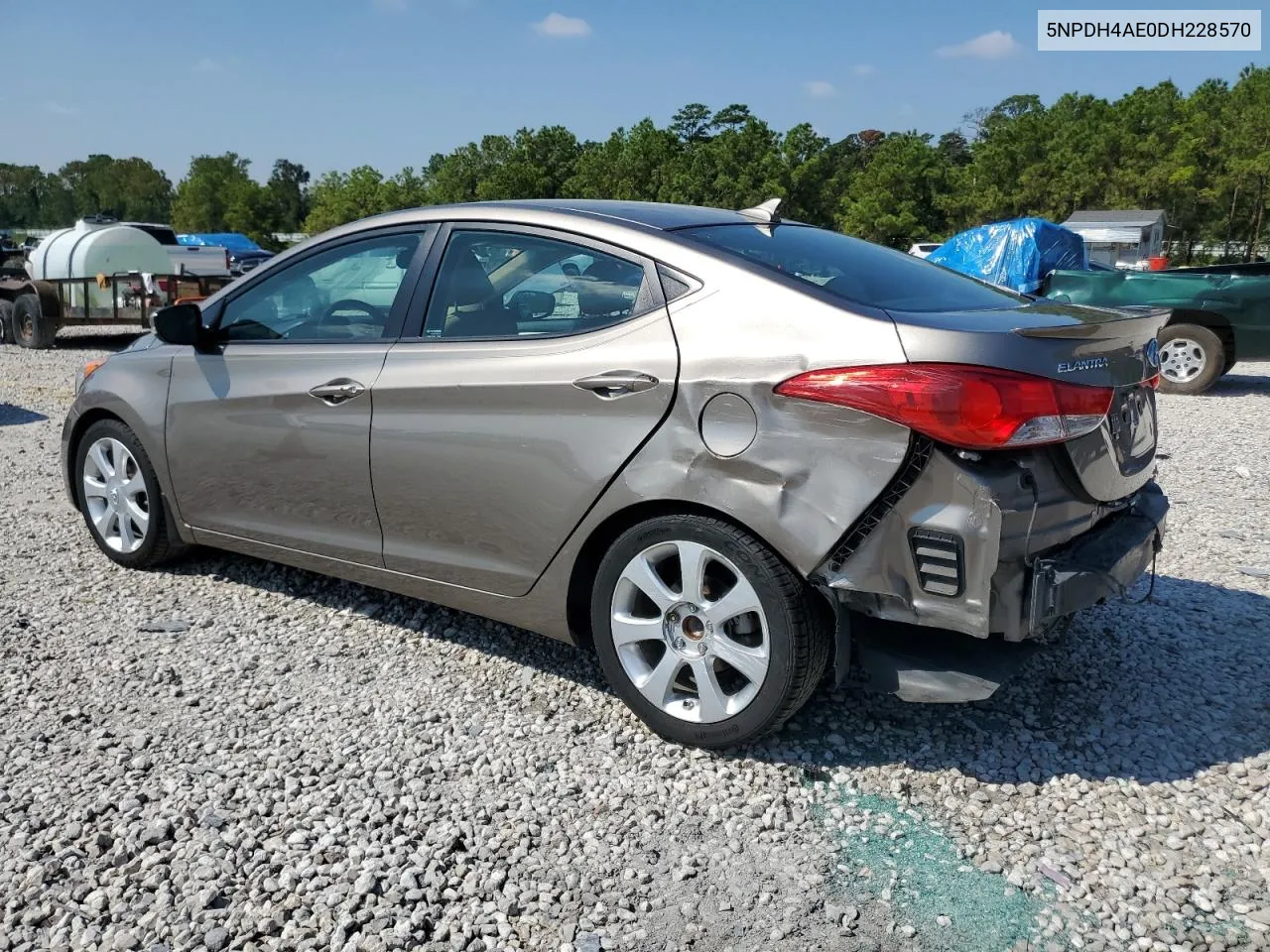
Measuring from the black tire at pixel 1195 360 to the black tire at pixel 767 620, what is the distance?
10.4 m

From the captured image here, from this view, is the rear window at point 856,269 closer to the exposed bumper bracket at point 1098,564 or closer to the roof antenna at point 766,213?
the roof antenna at point 766,213

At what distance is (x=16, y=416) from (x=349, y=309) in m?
7.52

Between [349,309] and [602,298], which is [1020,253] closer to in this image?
[349,309]

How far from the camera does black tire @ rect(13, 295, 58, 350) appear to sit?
16297 mm

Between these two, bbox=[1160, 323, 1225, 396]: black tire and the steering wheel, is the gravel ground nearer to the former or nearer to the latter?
the steering wheel

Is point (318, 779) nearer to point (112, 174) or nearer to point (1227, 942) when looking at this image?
point (1227, 942)

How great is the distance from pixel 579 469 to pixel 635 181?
185 feet

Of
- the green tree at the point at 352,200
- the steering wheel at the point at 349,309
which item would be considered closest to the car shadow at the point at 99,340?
the steering wheel at the point at 349,309

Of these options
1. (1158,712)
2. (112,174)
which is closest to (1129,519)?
(1158,712)

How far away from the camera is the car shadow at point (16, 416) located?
376 inches

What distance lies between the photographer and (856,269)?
11.4 feet

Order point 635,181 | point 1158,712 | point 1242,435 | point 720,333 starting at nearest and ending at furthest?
point 720,333
point 1158,712
point 1242,435
point 635,181

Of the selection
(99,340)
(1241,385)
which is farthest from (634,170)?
(1241,385)

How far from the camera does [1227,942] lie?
2406 millimetres
